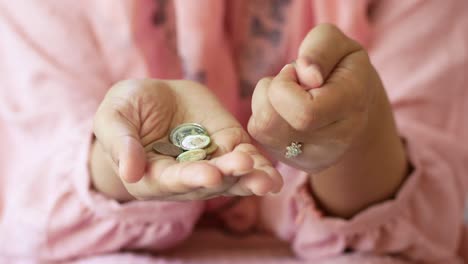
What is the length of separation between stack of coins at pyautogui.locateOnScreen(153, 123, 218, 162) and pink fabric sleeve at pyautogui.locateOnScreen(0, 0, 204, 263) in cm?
20

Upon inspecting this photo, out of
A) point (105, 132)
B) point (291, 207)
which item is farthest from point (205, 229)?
point (105, 132)

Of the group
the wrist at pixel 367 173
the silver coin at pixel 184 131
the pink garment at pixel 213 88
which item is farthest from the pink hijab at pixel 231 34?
the silver coin at pixel 184 131

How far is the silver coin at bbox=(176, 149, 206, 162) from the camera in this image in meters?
0.38

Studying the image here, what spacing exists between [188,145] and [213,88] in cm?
30

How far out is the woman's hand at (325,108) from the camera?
401 mm

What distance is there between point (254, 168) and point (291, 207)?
0.31 metres

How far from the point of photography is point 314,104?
1.30ft

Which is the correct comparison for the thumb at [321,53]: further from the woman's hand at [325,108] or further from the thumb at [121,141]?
the thumb at [121,141]

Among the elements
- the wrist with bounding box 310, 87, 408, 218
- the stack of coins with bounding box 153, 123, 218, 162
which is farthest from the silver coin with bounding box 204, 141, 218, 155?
the wrist with bounding box 310, 87, 408, 218

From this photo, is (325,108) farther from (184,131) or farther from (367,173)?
(367,173)

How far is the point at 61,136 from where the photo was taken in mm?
652

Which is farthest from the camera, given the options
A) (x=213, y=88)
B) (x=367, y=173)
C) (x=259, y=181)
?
(x=213, y=88)

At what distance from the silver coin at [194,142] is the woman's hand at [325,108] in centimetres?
4

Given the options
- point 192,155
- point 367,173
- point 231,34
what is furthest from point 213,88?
point 192,155
